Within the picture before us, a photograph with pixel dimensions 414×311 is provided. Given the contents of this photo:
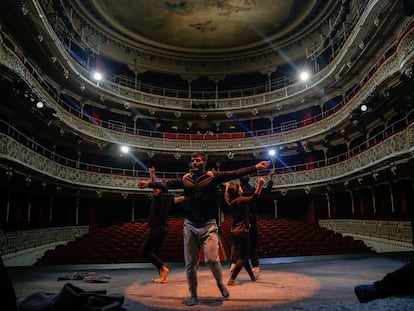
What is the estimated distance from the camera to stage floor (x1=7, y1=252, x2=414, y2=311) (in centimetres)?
454

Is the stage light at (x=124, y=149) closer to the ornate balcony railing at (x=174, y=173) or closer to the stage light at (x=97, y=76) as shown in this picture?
the ornate balcony railing at (x=174, y=173)

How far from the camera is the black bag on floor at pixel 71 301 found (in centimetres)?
355

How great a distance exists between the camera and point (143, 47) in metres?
26.8

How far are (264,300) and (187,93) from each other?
1004 inches

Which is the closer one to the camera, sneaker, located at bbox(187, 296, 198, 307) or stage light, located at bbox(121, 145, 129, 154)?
sneaker, located at bbox(187, 296, 198, 307)

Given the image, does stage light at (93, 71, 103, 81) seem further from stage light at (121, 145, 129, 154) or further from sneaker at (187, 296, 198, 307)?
sneaker at (187, 296, 198, 307)

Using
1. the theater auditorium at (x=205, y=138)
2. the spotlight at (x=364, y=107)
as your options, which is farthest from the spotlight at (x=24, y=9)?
the spotlight at (x=364, y=107)

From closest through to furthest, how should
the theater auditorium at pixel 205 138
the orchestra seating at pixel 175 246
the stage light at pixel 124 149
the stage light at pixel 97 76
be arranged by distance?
the theater auditorium at pixel 205 138
the orchestra seating at pixel 175 246
the stage light at pixel 97 76
the stage light at pixel 124 149

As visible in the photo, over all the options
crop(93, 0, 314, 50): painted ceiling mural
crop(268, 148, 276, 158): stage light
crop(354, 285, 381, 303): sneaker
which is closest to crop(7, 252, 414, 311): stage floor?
crop(354, 285, 381, 303): sneaker

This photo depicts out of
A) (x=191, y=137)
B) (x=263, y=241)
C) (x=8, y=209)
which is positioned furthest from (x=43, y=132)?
(x=263, y=241)

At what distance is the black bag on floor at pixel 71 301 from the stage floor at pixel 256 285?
21.5 inches

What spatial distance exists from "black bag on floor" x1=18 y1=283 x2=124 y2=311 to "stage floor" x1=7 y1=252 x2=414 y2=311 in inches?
21.5

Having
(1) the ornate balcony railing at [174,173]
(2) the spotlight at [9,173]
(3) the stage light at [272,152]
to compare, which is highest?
(3) the stage light at [272,152]

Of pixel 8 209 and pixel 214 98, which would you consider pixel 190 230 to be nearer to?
pixel 8 209
